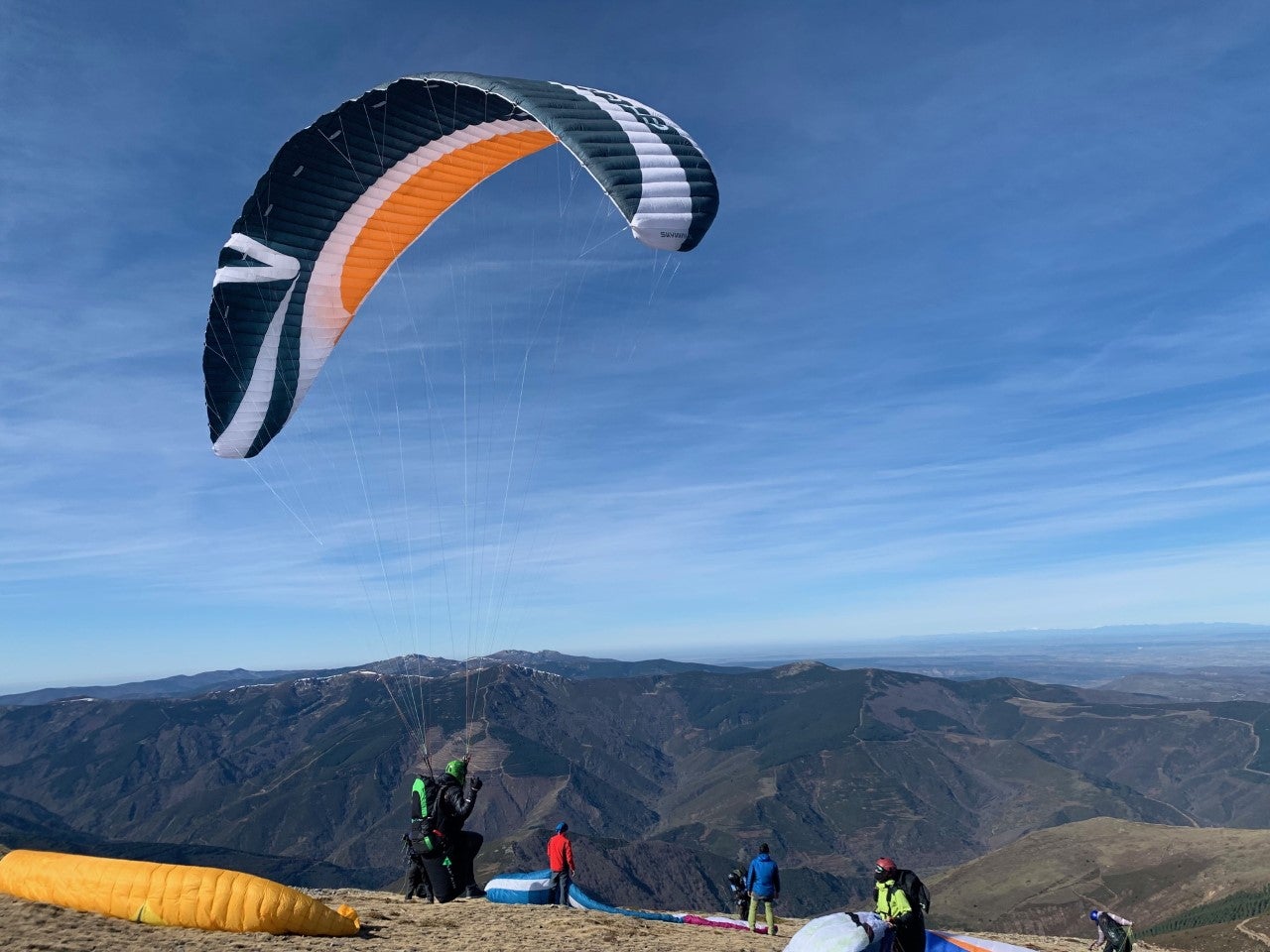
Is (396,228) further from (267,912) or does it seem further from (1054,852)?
(1054,852)

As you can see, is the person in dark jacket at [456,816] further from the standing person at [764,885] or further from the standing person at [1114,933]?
the standing person at [1114,933]

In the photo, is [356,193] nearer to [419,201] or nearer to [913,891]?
[419,201]

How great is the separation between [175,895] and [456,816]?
182 inches

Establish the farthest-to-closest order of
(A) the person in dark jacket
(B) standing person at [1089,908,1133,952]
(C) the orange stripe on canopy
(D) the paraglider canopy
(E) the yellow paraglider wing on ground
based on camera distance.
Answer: (C) the orange stripe on canopy
(B) standing person at [1089,908,1133,952]
(A) the person in dark jacket
(D) the paraglider canopy
(E) the yellow paraglider wing on ground

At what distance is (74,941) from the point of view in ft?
32.9

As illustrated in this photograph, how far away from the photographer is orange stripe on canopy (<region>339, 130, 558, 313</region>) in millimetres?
16328

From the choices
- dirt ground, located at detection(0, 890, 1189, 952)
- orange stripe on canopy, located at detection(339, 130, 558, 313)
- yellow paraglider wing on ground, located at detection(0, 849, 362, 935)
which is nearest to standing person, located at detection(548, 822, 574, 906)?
dirt ground, located at detection(0, 890, 1189, 952)

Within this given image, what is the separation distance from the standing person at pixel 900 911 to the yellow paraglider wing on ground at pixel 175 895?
26.3 feet

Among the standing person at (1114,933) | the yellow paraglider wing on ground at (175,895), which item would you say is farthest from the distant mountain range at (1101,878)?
the yellow paraglider wing on ground at (175,895)

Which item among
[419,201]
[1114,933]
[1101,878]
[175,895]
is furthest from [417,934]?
[1101,878]

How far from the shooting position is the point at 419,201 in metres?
16.9

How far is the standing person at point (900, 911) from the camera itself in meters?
10.4

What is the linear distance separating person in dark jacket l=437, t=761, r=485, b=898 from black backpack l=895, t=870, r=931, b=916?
6857mm

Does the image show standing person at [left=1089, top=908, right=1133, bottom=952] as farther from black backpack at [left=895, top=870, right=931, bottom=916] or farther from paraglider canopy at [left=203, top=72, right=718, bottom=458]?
paraglider canopy at [left=203, top=72, right=718, bottom=458]
